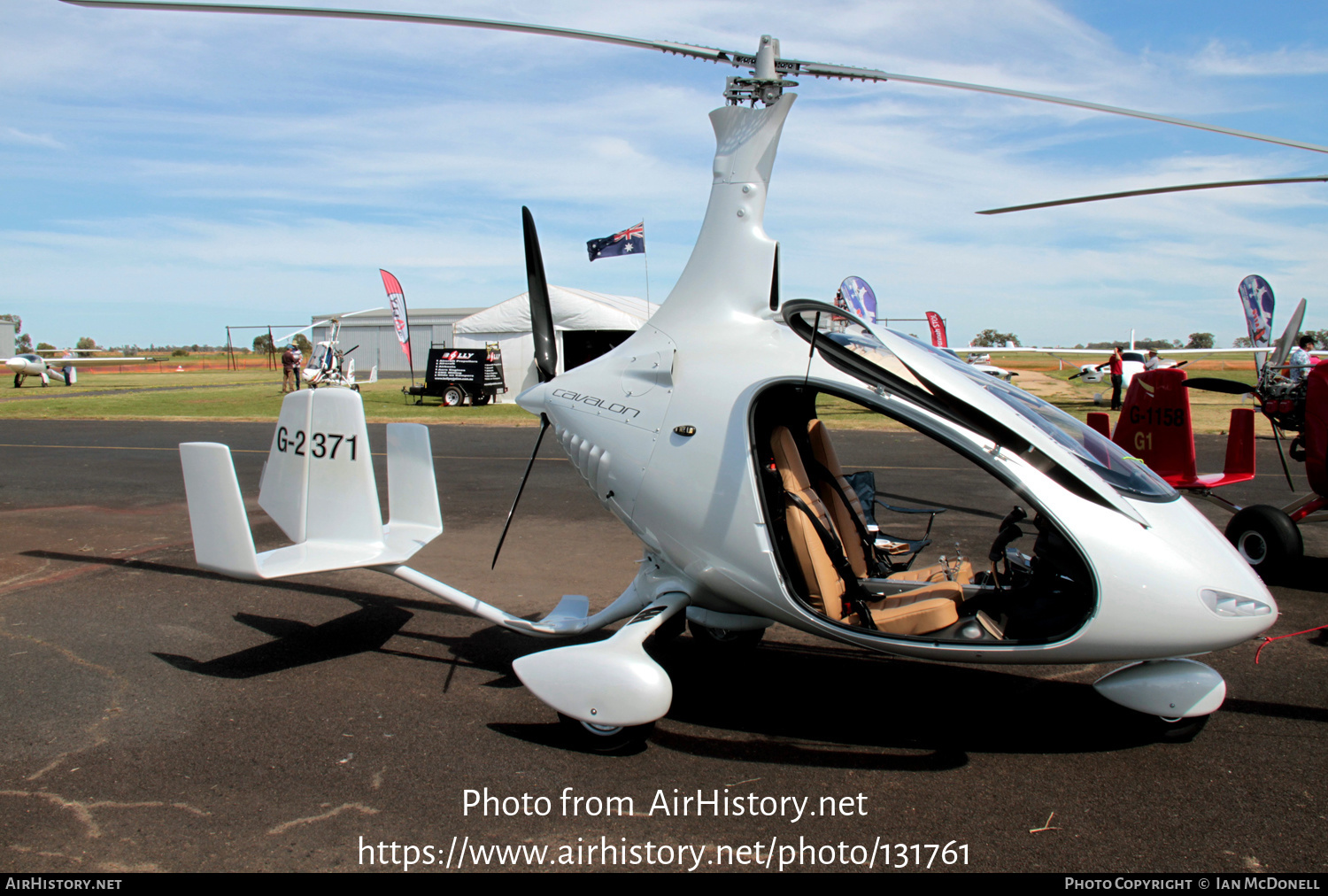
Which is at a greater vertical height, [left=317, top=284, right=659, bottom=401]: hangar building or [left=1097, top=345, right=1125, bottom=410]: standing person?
[left=317, top=284, right=659, bottom=401]: hangar building

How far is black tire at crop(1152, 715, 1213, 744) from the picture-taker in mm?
4020

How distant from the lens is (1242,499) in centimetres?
1048

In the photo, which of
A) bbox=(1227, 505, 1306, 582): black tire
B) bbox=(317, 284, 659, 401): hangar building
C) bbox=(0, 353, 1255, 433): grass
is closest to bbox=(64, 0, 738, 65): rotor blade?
bbox=(1227, 505, 1306, 582): black tire

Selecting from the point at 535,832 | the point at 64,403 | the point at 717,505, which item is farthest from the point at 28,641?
the point at 64,403

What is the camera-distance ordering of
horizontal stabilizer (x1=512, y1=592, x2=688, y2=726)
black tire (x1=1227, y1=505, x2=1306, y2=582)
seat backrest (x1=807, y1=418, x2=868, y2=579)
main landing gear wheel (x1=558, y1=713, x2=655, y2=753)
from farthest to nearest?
black tire (x1=1227, y1=505, x2=1306, y2=582), seat backrest (x1=807, y1=418, x2=868, y2=579), main landing gear wheel (x1=558, y1=713, x2=655, y2=753), horizontal stabilizer (x1=512, y1=592, x2=688, y2=726)

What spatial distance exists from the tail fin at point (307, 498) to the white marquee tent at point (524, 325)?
21.6 meters

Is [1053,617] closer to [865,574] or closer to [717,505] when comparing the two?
[865,574]

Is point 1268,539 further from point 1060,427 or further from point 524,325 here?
point 524,325

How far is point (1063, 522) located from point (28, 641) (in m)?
A: 6.25

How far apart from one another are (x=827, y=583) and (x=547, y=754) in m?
1.61

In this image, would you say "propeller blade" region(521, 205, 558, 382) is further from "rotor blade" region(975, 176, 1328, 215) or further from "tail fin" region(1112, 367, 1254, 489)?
"tail fin" region(1112, 367, 1254, 489)

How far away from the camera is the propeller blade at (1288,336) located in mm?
9516

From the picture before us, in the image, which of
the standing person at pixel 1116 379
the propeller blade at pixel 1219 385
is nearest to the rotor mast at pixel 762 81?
the propeller blade at pixel 1219 385

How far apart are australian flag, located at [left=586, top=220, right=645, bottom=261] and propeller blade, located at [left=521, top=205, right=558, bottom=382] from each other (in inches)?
725
